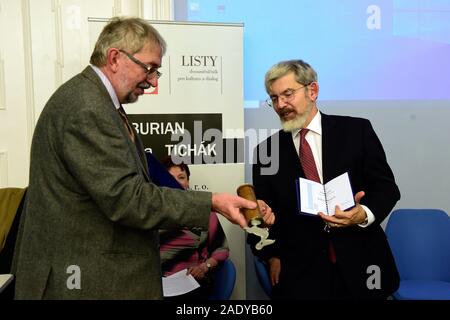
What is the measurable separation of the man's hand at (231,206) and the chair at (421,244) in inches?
81.0

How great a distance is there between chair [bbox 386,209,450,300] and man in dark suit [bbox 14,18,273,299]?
2.08m

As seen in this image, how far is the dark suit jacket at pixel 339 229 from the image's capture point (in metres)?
1.89

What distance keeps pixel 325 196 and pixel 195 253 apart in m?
1.19

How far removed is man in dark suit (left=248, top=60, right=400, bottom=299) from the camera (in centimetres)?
188

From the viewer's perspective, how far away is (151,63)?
59.2 inches

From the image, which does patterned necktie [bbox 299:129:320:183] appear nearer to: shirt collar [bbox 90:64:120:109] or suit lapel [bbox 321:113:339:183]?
suit lapel [bbox 321:113:339:183]

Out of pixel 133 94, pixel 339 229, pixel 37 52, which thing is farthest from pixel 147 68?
pixel 37 52

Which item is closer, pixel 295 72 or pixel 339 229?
pixel 339 229

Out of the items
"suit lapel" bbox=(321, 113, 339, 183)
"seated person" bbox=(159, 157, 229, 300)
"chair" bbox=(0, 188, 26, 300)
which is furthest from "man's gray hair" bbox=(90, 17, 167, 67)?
"chair" bbox=(0, 188, 26, 300)

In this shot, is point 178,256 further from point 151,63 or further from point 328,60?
point 328,60

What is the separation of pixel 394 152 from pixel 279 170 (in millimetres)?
1823

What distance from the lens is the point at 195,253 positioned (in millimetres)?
2824

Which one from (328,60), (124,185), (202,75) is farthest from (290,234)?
(328,60)

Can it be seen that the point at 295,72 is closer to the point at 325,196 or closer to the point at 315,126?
the point at 315,126
